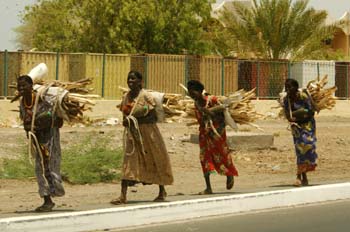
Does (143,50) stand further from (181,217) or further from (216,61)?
(181,217)

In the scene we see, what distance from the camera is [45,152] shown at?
9000mm

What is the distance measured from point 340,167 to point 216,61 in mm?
16129

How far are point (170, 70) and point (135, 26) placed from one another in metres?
8.36

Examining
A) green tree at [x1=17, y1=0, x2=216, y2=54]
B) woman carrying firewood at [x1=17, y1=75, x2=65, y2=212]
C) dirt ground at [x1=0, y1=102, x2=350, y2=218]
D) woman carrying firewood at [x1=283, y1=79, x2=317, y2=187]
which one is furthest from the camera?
green tree at [x1=17, y1=0, x2=216, y2=54]

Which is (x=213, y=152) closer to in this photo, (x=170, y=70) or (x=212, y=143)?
(x=212, y=143)

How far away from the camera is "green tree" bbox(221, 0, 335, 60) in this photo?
35656 millimetres

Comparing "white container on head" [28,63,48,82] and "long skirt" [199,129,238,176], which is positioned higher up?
"white container on head" [28,63,48,82]

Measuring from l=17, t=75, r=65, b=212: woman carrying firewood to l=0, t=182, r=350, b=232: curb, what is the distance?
0.47 meters

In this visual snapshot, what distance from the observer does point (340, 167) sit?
16922mm

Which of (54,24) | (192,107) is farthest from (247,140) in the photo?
(54,24)

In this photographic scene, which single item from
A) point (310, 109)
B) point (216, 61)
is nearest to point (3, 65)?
point (216, 61)

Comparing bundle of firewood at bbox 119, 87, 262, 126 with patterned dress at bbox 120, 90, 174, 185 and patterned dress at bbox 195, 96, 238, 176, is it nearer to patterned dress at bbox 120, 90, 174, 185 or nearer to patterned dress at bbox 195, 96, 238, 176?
patterned dress at bbox 195, 96, 238, 176

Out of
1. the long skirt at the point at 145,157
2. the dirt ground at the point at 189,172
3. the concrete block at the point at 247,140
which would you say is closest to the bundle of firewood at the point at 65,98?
the long skirt at the point at 145,157

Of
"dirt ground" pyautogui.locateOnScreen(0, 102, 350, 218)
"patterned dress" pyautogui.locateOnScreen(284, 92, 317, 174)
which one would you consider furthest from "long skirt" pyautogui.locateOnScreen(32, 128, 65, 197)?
"patterned dress" pyautogui.locateOnScreen(284, 92, 317, 174)
